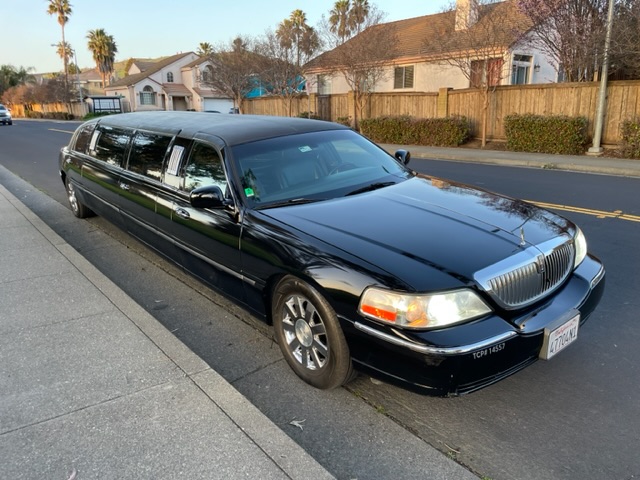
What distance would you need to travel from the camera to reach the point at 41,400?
117 inches

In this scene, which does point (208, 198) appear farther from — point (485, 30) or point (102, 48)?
point (102, 48)

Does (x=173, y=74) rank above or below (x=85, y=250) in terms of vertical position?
above

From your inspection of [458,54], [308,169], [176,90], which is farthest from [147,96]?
[308,169]

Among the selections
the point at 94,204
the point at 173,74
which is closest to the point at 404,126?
the point at 94,204

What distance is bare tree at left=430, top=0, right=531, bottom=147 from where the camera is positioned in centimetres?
1706

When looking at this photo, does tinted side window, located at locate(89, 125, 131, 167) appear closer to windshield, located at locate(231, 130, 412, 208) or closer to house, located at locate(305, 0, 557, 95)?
windshield, located at locate(231, 130, 412, 208)

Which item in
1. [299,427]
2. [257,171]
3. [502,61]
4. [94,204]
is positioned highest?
[502,61]

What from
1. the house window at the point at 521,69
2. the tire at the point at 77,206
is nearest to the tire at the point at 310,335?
the tire at the point at 77,206

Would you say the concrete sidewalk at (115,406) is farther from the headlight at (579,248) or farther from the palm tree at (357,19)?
the palm tree at (357,19)

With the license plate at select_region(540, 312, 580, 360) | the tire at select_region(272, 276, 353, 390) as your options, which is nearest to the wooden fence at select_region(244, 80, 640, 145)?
the license plate at select_region(540, 312, 580, 360)

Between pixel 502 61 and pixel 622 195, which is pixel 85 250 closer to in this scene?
pixel 622 195

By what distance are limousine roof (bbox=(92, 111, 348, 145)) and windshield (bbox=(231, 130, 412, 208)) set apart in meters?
0.10

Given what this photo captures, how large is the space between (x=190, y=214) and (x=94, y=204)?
3222 mm

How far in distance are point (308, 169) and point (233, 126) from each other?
2.79 feet
